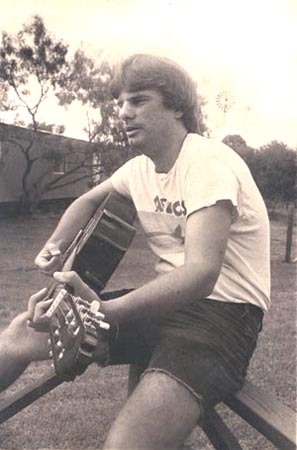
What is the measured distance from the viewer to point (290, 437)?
3.86 feet

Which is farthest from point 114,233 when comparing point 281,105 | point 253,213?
point 281,105

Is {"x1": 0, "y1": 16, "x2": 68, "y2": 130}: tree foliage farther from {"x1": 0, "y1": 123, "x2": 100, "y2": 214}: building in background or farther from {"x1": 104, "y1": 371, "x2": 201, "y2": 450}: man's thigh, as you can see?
{"x1": 104, "y1": 371, "x2": 201, "y2": 450}: man's thigh

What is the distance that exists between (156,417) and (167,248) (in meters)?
0.39

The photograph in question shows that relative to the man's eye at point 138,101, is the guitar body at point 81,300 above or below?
below

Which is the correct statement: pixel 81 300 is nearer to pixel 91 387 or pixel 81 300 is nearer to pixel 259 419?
pixel 259 419

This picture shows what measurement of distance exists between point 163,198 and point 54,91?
7.35 ft

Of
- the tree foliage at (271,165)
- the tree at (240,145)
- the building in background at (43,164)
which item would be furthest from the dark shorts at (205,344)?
the building in background at (43,164)

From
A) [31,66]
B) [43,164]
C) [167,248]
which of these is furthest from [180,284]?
[43,164]

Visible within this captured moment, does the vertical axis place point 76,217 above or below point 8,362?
above

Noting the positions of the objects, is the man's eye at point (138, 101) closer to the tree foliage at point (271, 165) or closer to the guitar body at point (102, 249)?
the guitar body at point (102, 249)

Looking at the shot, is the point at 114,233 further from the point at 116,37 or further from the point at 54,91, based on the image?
the point at 54,91

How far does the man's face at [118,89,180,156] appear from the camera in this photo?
53.4 inches

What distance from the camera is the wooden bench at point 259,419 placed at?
120 cm

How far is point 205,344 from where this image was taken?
1.22 metres
